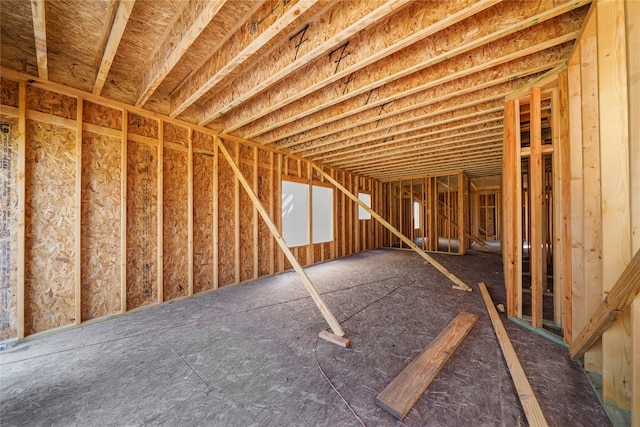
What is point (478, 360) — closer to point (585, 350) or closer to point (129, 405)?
point (585, 350)

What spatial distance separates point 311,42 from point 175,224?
10.7 ft

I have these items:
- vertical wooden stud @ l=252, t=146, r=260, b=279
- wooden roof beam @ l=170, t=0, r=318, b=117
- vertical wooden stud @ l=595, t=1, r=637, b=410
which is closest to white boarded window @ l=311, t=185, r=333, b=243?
vertical wooden stud @ l=252, t=146, r=260, b=279

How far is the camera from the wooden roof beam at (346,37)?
1.68 metres

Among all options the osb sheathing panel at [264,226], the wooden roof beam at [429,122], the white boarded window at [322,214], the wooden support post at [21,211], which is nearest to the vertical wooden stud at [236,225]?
the osb sheathing panel at [264,226]

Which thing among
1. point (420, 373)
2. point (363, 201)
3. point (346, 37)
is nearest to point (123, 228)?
point (346, 37)

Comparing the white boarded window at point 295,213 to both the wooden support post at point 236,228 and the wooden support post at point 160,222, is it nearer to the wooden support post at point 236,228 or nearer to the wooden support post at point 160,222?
the wooden support post at point 236,228

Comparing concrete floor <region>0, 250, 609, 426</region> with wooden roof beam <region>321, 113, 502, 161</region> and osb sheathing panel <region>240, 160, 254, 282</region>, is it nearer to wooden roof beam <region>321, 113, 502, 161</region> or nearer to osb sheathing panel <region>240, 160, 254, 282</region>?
osb sheathing panel <region>240, 160, 254, 282</region>

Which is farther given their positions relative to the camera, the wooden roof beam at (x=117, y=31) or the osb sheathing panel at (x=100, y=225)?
the osb sheathing panel at (x=100, y=225)

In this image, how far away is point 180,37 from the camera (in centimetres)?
197

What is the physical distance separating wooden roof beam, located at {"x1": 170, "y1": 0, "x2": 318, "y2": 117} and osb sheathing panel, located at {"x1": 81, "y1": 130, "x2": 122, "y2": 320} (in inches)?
52.4

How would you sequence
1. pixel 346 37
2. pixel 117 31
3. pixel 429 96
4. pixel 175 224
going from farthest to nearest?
pixel 175 224 < pixel 429 96 < pixel 346 37 < pixel 117 31

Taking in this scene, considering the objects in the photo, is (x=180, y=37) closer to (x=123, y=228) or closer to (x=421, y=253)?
(x=123, y=228)

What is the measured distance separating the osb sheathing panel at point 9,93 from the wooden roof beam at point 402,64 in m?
2.31

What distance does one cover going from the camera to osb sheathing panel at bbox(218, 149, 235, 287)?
13.1 feet
